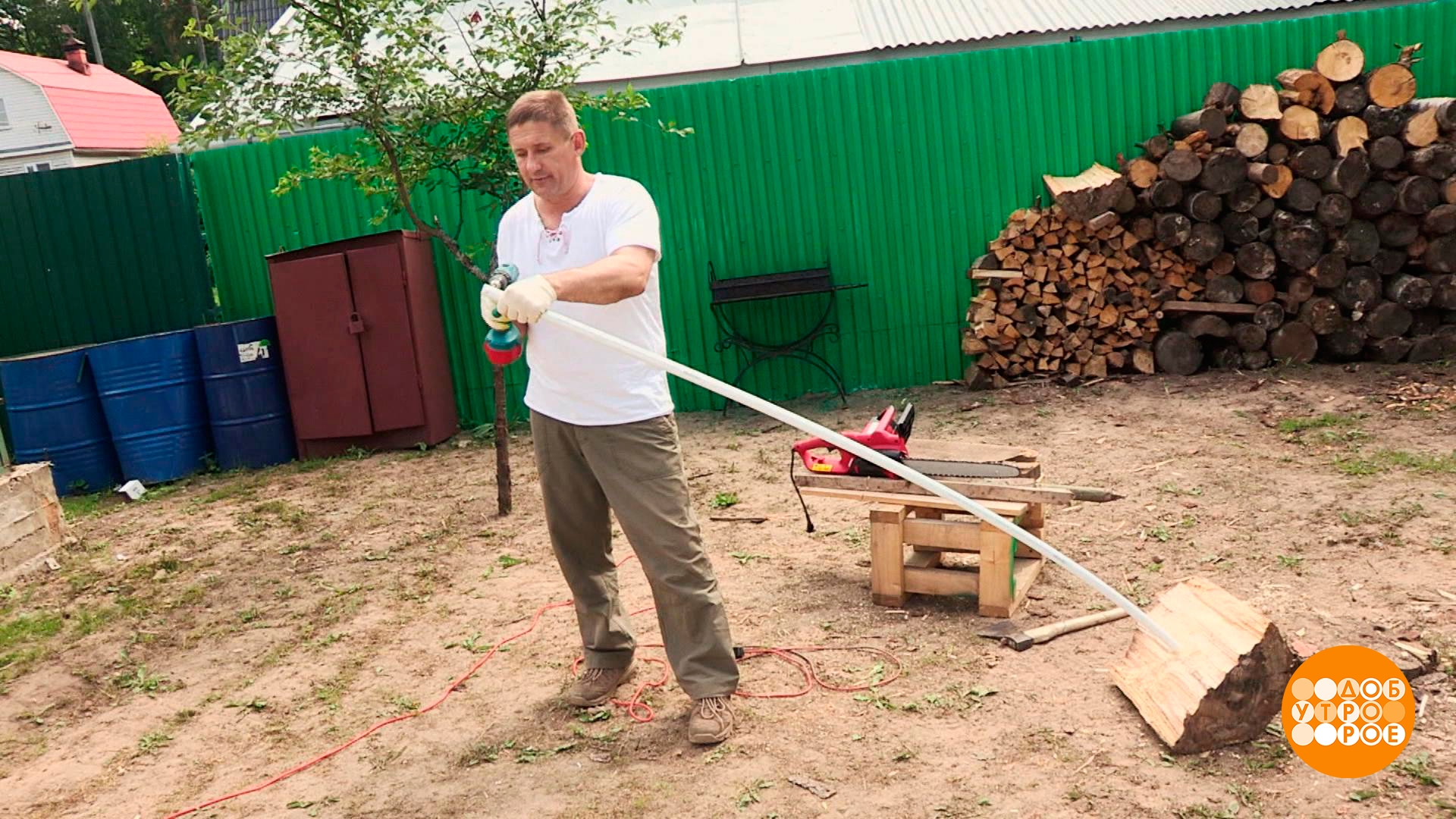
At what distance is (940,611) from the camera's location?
4.25m

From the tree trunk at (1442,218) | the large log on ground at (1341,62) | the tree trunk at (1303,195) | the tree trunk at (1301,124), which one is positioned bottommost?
the tree trunk at (1442,218)

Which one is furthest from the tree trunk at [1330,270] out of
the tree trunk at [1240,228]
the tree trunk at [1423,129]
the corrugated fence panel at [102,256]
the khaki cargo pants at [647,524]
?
the corrugated fence panel at [102,256]

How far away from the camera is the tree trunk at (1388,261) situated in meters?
7.29

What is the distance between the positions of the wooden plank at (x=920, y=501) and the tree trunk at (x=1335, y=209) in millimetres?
4296

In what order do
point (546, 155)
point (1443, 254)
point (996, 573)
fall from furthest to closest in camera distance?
1. point (1443, 254)
2. point (996, 573)
3. point (546, 155)

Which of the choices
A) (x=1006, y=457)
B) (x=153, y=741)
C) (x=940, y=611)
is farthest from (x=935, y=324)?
(x=153, y=741)

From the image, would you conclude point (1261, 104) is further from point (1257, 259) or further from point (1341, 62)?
point (1257, 259)

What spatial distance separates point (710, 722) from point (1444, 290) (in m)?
6.51

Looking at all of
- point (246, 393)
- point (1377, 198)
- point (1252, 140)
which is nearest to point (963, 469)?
point (1252, 140)

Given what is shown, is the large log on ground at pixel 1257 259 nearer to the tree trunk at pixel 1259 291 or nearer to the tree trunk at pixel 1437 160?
the tree trunk at pixel 1259 291

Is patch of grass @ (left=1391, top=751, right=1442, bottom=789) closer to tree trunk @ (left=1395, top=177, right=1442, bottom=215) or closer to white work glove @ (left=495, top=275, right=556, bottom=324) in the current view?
white work glove @ (left=495, top=275, right=556, bottom=324)

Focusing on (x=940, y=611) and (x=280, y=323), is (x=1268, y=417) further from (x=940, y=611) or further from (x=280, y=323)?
(x=280, y=323)

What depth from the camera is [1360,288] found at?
→ 7297 millimetres

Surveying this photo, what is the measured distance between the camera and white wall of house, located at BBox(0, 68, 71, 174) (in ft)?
76.8
